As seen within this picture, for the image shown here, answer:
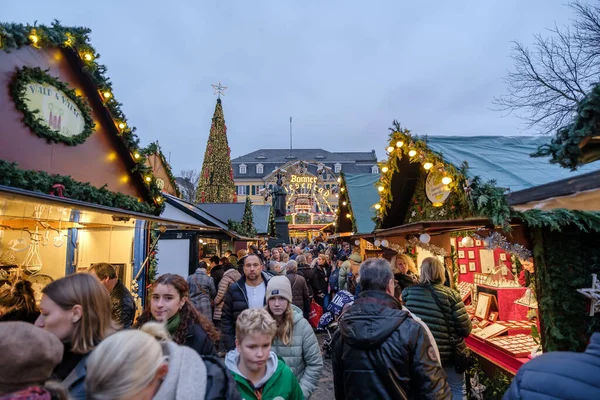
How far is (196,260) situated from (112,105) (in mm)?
6288

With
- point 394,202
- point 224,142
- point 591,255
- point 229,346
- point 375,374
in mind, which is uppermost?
point 224,142

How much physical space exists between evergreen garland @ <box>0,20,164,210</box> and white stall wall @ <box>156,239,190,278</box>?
4.03m

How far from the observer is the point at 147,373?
1.29 meters

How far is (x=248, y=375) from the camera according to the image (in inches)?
85.4

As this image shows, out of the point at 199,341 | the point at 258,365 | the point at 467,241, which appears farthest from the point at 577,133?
the point at 467,241

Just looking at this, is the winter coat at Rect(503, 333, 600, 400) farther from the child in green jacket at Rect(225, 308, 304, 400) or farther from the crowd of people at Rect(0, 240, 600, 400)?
the child in green jacket at Rect(225, 308, 304, 400)

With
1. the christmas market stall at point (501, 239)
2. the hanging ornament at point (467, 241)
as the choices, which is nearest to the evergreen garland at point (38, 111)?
the christmas market stall at point (501, 239)

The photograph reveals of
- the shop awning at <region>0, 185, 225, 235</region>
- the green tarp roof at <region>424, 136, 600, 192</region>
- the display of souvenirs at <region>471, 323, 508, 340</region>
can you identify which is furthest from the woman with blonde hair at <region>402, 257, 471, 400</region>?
the shop awning at <region>0, 185, 225, 235</region>

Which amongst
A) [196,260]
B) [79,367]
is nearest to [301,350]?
[79,367]

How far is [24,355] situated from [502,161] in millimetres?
5735

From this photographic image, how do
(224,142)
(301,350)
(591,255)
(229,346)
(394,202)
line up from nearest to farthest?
(301,350) < (591,255) < (229,346) < (394,202) < (224,142)

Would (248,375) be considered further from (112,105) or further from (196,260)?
(196,260)

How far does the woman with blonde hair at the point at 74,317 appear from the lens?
6.20 feet

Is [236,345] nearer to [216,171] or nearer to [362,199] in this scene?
[362,199]
